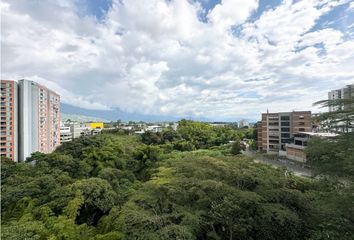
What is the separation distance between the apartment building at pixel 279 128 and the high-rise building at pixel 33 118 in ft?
111

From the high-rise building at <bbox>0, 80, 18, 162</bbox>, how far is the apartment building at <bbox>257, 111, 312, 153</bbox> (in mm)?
35421

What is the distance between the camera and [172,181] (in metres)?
8.31

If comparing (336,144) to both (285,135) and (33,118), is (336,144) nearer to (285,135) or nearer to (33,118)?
(285,135)

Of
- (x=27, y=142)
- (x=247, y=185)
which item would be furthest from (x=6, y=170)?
(x=27, y=142)

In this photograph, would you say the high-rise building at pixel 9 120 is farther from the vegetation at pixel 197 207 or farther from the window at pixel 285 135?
the window at pixel 285 135

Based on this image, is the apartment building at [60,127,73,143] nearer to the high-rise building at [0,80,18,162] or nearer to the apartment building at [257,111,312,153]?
the high-rise building at [0,80,18,162]

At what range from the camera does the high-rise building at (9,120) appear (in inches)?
1237

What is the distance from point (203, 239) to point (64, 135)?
179 ft

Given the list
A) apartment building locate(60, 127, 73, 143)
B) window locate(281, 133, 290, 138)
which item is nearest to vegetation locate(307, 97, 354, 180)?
window locate(281, 133, 290, 138)

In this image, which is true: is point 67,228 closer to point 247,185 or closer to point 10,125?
point 247,185

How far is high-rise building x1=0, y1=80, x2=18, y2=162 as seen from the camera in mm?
31411

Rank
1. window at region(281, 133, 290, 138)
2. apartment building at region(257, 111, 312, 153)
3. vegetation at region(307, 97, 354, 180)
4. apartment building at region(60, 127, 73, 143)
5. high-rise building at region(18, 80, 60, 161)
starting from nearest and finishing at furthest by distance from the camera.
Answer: vegetation at region(307, 97, 354, 180)
high-rise building at region(18, 80, 60, 161)
apartment building at region(257, 111, 312, 153)
window at region(281, 133, 290, 138)
apartment building at region(60, 127, 73, 143)

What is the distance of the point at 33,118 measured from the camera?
35.1 m

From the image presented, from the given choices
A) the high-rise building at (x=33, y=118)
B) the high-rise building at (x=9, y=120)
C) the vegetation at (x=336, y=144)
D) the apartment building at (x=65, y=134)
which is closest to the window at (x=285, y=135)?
the vegetation at (x=336, y=144)
